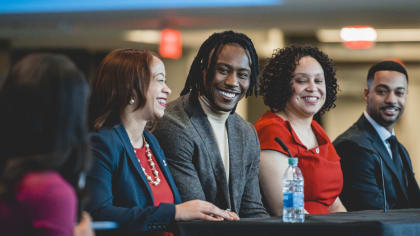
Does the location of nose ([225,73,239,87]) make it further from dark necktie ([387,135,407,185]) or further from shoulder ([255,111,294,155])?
dark necktie ([387,135,407,185])

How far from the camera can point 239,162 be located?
2.37m

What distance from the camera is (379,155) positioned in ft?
9.43

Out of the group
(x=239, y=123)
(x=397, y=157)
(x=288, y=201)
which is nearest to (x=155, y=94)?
(x=239, y=123)

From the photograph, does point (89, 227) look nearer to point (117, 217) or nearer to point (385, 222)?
point (117, 217)

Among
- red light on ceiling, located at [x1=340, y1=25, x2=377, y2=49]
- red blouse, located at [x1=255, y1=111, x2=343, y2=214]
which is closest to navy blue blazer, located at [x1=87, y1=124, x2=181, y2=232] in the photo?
red blouse, located at [x1=255, y1=111, x2=343, y2=214]

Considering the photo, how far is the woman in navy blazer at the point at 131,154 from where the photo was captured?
1.87 metres

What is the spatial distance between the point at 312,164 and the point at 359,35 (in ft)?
14.9

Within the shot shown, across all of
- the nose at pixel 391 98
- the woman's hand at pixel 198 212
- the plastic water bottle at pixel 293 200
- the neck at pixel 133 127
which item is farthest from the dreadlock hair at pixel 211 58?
the nose at pixel 391 98

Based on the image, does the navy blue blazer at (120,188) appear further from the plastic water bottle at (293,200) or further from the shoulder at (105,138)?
the plastic water bottle at (293,200)

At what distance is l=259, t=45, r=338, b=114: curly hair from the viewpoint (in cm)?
275

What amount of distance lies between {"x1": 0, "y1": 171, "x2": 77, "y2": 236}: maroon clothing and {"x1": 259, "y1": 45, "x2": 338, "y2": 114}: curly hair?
1.75 m

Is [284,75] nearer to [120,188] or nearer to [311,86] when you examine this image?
[311,86]

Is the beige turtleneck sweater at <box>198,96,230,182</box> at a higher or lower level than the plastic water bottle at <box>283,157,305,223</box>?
higher

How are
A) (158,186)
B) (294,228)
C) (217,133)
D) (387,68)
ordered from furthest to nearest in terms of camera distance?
(387,68)
(217,133)
(158,186)
(294,228)
